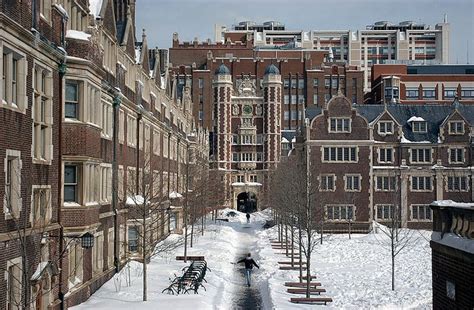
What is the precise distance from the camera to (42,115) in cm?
1948

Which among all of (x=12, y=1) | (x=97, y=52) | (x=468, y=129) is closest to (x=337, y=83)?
(x=468, y=129)

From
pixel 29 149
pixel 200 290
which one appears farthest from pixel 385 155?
pixel 29 149

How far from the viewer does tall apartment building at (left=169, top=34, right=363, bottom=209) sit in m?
103

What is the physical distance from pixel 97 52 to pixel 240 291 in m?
11.9

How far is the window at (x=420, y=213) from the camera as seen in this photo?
6075cm

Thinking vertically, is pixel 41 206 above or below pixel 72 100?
below

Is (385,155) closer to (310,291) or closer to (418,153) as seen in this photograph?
(418,153)

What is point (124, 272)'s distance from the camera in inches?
1188

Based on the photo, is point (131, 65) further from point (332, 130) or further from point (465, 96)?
point (465, 96)

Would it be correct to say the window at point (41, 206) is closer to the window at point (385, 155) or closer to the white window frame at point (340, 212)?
the white window frame at point (340, 212)

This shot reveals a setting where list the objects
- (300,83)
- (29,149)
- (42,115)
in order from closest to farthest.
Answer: (29,149), (42,115), (300,83)

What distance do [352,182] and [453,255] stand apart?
45189 millimetres

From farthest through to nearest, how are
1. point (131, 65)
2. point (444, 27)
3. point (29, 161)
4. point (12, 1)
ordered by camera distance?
point (444, 27) < point (131, 65) < point (29, 161) < point (12, 1)

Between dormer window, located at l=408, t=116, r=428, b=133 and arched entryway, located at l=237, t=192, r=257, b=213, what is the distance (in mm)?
45275
